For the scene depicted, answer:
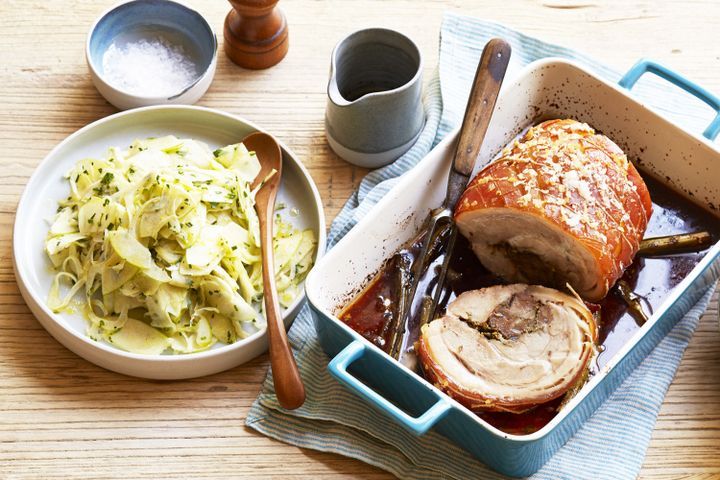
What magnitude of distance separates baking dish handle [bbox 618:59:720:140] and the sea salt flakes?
3.42 ft

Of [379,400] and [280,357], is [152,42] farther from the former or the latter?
[379,400]

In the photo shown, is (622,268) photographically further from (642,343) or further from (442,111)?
(442,111)

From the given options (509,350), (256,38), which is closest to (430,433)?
(509,350)

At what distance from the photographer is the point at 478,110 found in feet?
6.81

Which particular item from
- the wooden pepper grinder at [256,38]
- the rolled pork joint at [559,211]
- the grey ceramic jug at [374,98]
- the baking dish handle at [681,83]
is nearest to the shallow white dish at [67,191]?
the grey ceramic jug at [374,98]

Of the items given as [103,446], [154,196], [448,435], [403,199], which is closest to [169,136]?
[154,196]

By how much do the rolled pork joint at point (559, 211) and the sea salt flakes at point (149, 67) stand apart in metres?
0.80

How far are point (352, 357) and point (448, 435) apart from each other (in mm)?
285

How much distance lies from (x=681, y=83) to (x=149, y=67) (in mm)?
1264

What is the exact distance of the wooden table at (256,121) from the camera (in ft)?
6.31

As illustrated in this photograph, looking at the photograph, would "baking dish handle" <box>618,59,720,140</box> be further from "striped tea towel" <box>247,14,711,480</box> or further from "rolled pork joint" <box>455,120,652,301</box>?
"striped tea towel" <box>247,14,711,480</box>

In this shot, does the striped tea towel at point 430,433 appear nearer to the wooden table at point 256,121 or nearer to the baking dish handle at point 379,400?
the wooden table at point 256,121

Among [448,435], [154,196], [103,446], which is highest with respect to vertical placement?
[154,196]

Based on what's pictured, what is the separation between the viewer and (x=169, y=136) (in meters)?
2.25
